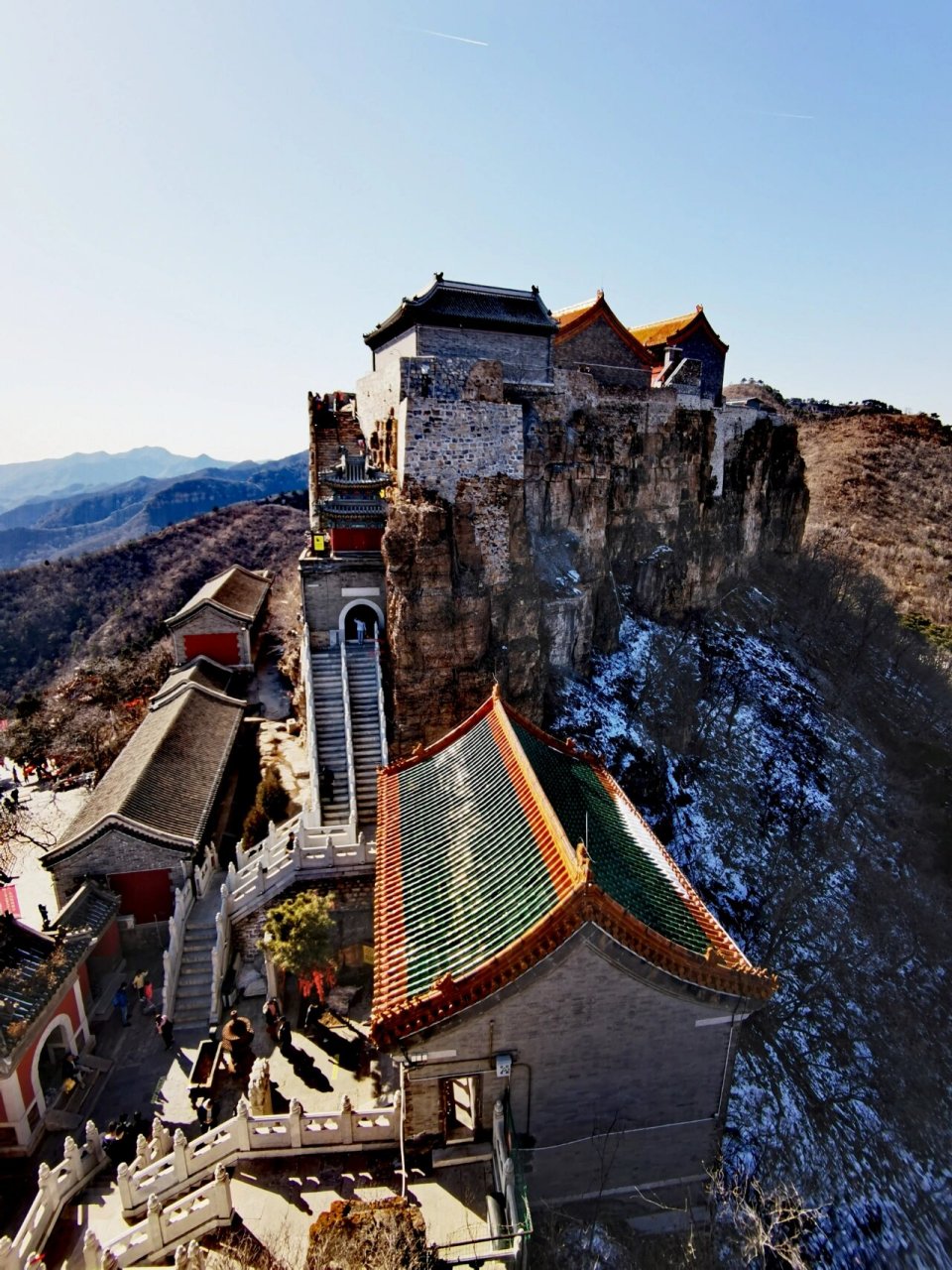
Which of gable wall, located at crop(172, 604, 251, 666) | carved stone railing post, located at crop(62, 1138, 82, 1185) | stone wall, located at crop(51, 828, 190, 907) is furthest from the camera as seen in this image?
gable wall, located at crop(172, 604, 251, 666)

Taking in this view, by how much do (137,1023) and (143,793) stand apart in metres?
5.52

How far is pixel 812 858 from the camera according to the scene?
91.5ft

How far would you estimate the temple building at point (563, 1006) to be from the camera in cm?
887

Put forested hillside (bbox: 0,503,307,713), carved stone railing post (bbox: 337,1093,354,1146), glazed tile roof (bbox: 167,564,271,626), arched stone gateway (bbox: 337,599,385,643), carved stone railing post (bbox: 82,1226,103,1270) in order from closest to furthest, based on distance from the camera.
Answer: carved stone railing post (bbox: 82,1226,103,1270) < carved stone railing post (bbox: 337,1093,354,1146) < arched stone gateway (bbox: 337,599,385,643) < glazed tile roof (bbox: 167,564,271,626) < forested hillside (bbox: 0,503,307,713)

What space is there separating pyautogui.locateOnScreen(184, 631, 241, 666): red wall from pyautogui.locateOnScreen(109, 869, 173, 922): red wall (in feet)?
45.6

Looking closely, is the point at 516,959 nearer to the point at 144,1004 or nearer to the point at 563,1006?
the point at 563,1006

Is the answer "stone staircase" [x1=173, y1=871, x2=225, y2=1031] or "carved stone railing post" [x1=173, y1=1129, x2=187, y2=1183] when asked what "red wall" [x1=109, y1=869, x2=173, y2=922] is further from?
"carved stone railing post" [x1=173, y1=1129, x2=187, y2=1183]

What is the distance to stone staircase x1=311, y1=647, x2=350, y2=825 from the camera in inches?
794

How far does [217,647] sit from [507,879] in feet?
76.6

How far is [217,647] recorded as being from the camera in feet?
99.6

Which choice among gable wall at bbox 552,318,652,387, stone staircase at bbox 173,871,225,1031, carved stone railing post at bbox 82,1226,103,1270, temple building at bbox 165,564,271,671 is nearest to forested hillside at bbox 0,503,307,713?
temple building at bbox 165,564,271,671

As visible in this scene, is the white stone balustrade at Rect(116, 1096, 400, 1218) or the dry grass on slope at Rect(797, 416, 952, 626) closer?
the white stone balustrade at Rect(116, 1096, 400, 1218)

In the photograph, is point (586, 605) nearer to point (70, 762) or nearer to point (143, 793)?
point (143, 793)

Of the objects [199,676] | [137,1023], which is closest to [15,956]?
[137,1023]
